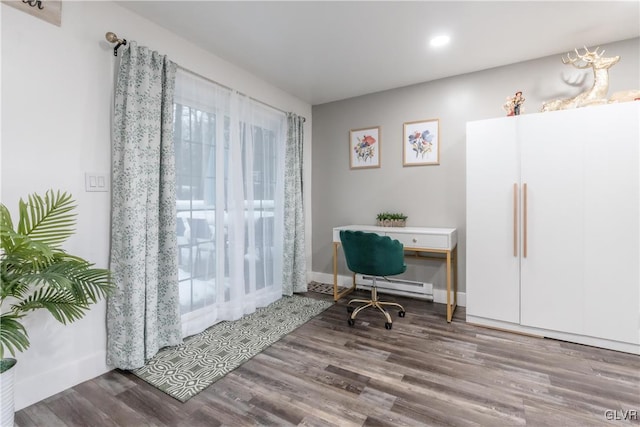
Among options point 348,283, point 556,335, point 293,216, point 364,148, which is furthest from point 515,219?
point 293,216

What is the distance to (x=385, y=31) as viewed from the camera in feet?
7.76

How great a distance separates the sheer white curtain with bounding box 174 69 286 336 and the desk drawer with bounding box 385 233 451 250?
1474 millimetres

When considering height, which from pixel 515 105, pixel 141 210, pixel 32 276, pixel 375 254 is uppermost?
pixel 515 105

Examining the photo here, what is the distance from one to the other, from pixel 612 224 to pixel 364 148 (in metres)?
2.45

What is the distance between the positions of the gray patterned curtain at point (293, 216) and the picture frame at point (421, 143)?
131cm

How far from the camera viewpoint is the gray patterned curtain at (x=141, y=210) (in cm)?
197

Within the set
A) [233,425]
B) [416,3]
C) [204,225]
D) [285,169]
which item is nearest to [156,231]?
[204,225]

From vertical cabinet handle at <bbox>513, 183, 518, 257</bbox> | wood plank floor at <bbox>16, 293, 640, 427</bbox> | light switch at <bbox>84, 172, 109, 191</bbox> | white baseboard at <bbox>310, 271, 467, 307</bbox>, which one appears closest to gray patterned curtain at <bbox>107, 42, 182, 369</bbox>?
light switch at <bbox>84, 172, 109, 191</bbox>

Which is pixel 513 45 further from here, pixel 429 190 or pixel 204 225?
pixel 204 225

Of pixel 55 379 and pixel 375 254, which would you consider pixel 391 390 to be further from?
pixel 55 379

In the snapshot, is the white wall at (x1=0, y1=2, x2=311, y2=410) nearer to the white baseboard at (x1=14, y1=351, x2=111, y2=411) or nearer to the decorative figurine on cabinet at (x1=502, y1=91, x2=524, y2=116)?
the white baseboard at (x1=14, y1=351, x2=111, y2=411)

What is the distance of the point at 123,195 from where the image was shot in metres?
1.96

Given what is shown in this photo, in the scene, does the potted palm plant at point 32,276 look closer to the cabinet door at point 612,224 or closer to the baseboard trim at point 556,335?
the baseboard trim at point 556,335

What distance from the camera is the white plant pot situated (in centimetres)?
139
